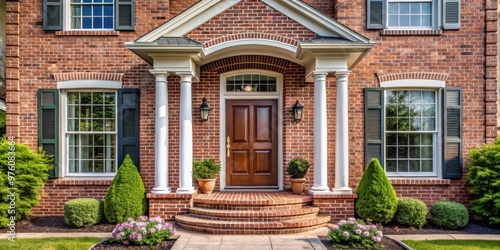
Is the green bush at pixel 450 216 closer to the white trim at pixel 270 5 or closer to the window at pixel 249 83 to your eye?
the white trim at pixel 270 5

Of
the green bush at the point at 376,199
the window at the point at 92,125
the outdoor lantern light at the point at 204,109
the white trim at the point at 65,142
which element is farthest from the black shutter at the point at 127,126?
the green bush at the point at 376,199

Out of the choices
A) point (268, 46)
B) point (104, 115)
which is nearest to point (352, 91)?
point (268, 46)

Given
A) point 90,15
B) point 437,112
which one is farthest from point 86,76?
point 437,112

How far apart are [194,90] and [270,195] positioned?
112 inches

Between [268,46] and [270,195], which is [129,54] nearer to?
[268,46]

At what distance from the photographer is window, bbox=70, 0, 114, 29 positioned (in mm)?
8062

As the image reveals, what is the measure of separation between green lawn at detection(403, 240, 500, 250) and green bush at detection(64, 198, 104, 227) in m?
5.75

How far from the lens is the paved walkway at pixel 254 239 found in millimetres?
5745

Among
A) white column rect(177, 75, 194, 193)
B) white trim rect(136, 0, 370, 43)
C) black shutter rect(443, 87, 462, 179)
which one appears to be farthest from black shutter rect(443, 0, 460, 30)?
white column rect(177, 75, 194, 193)

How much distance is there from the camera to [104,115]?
8.06m

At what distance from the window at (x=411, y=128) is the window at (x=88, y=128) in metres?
5.61

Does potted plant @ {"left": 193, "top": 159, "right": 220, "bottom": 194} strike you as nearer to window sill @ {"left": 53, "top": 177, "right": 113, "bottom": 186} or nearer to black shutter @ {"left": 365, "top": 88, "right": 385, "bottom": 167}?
window sill @ {"left": 53, "top": 177, "right": 113, "bottom": 186}

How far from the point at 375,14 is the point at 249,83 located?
314cm

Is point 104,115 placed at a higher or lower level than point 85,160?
higher
